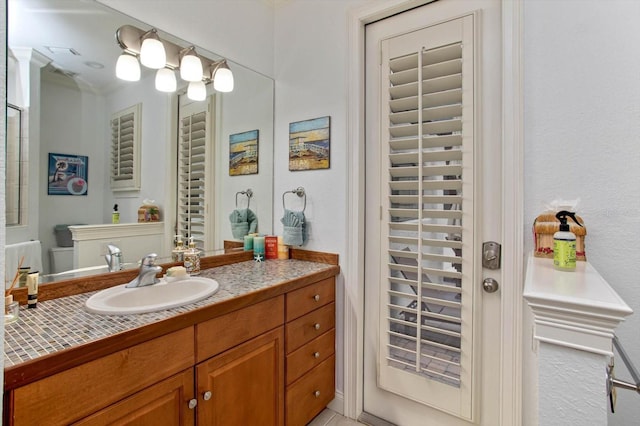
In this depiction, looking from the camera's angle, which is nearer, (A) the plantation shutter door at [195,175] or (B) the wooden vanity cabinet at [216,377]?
(B) the wooden vanity cabinet at [216,377]

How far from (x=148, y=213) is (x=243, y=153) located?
0.73 metres

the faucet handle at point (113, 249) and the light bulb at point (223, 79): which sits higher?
the light bulb at point (223, 79)

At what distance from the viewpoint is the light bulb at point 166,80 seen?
159 centimetres

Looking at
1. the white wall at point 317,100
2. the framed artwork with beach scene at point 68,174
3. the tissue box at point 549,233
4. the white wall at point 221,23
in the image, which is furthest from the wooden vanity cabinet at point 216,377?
the white wall at point 221,23

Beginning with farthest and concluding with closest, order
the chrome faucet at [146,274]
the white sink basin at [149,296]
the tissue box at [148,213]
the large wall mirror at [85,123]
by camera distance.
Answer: the tissue box at [148,213] < the chrome faucet at [146,274] < the large wall mirror at [85,123] < the white sink basin at [149,296]

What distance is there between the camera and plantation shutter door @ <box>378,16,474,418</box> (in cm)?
149

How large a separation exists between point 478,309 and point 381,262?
53 cm

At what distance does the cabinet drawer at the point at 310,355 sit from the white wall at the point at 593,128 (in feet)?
3.80

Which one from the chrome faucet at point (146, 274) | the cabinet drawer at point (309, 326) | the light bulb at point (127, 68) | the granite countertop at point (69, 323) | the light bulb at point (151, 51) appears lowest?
the cabinet drawer at point (309, 326)

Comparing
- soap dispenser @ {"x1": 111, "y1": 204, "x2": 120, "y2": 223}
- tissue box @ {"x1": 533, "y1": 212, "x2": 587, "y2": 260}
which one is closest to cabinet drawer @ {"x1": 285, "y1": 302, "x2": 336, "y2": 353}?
soap dispenser @ {"x1": 111, "y1": 204, "x2": 120, "y2": 223}

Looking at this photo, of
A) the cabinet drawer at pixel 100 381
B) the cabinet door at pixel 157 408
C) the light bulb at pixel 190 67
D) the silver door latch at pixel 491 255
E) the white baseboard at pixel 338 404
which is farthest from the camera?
the white baseboard at pixel 338 404

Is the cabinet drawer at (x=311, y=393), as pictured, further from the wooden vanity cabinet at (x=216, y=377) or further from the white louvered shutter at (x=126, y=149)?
the white louvered shutter at (x=126, y=149)

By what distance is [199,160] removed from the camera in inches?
72.5

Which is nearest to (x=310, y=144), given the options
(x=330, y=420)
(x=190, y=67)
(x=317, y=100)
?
(x=317, y=100)
